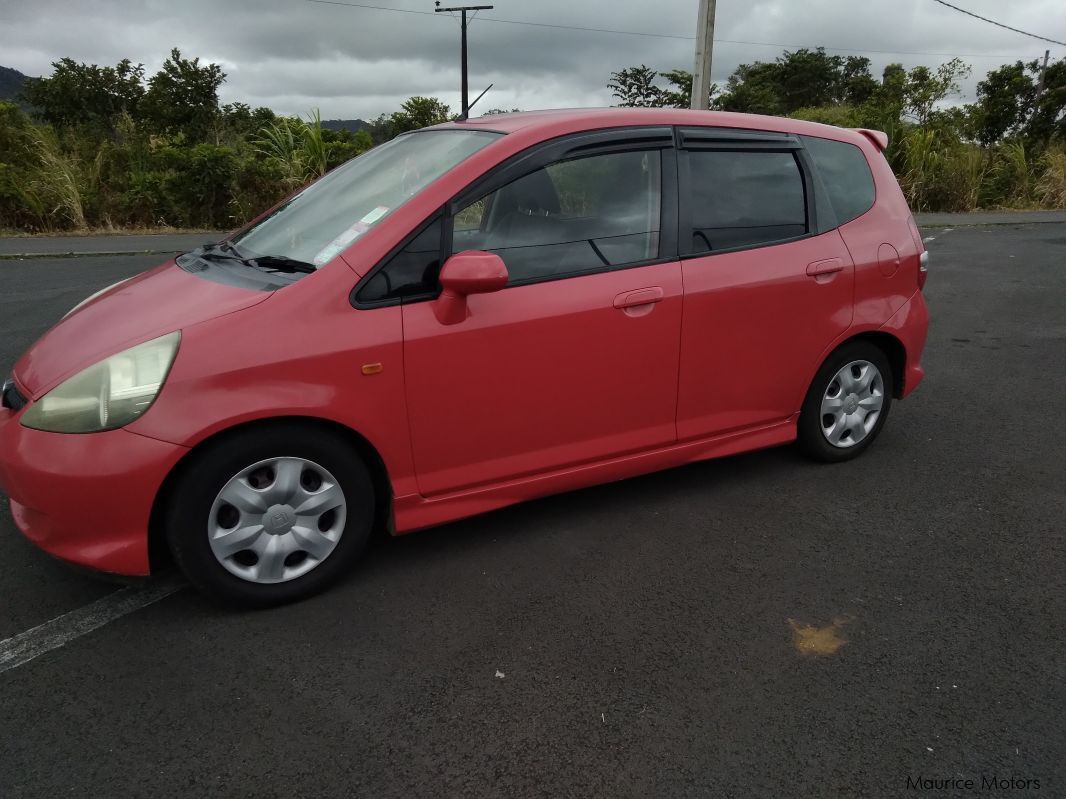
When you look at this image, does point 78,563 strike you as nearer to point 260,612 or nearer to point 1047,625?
point 260,612

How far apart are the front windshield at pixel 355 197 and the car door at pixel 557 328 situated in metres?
0.28

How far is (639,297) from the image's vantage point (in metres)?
3.45

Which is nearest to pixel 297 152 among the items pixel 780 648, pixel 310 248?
pixel 310 248

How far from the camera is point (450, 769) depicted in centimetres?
229

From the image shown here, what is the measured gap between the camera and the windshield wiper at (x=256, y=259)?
3193 millimetres

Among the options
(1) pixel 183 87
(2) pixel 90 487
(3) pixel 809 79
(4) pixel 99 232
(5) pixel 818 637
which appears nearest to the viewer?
(2) pixel 90 487

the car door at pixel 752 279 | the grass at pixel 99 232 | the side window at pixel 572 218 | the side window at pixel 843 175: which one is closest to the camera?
the side window at pixel 572 218

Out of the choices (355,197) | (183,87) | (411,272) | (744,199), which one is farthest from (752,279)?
(183,87)

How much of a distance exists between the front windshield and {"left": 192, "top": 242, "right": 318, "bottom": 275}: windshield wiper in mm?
33

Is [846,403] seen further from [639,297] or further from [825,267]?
[639,297]

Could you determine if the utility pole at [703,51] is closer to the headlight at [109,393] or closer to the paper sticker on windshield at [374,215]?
the paper sticker on windshield at [374,215]

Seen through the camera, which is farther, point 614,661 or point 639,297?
point 639,297

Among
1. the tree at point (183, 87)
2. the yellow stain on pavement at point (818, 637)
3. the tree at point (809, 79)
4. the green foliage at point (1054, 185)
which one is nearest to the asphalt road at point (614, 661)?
the yellow stain on pavement at point (818, 637)

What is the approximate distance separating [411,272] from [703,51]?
1306cm
